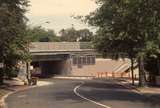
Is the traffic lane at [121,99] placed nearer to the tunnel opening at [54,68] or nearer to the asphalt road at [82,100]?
the asphalt road at [82,100]

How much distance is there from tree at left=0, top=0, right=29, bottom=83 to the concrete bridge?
34.7m

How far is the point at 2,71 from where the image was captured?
64.8 metres

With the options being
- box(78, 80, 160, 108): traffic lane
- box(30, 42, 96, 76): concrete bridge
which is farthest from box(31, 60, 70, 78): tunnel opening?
box(78, 80, 160, 108): traffic lane

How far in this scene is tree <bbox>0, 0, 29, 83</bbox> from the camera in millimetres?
49375

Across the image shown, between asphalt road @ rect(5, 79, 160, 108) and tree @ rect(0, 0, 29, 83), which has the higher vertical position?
tree @ rect(0, 0, 29, 83)

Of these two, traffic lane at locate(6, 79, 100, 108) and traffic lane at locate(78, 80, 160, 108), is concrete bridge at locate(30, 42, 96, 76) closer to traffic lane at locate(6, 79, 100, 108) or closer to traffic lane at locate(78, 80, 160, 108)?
traffic lane at locate(78, 80, 160, 108)

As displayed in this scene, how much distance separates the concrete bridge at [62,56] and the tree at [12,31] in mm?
34667

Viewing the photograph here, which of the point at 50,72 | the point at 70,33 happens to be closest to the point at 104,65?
the point at 50,72

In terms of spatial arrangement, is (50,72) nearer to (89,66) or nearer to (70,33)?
(89,66)

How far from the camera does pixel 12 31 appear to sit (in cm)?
5262

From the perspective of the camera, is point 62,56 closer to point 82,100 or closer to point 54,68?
point 54,68

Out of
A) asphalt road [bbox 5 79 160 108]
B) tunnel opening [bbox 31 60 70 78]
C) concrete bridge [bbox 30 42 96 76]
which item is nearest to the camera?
asphalt road [bbox 5 79 160 108]

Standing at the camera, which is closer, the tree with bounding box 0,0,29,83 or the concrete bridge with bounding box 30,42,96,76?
the tree with bounding box 0,0,29,83

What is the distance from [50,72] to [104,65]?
1151 centimetres
